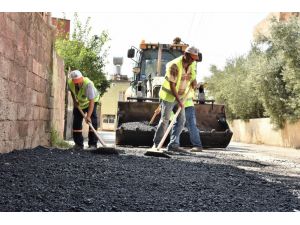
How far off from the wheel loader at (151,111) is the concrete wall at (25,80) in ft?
6.02

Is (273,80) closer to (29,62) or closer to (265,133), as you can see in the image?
(265,133)

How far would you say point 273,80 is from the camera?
693 inches

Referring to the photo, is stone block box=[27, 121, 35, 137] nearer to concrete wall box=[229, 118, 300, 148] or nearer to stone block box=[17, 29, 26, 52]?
stone block box=[17, 29, 26, 52]

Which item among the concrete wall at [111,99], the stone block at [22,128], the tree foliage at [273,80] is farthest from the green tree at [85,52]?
the concrete wall at [111,99]

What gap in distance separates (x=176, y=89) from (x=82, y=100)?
1.62m

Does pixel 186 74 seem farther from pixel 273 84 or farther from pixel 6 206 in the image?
pixel 273 84

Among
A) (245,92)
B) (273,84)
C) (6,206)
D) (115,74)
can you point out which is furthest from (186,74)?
(115,74)

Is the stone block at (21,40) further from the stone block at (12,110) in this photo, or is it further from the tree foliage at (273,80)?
the tree foliage at (273,80)

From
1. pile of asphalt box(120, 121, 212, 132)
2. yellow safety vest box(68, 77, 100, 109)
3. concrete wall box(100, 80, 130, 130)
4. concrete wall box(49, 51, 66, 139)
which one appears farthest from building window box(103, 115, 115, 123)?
yellow safety vest box(68, 77, 100, 109)

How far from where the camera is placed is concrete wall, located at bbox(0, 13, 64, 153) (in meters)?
5.27

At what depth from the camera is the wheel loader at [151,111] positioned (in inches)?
363

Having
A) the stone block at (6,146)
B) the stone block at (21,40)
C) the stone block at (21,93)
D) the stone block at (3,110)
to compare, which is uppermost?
the stone block at (21,40)

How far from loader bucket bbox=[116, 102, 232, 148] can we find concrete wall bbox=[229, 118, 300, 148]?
7573 millimetres

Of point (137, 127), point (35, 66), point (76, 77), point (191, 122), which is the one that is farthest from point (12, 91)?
point (137, 127)
